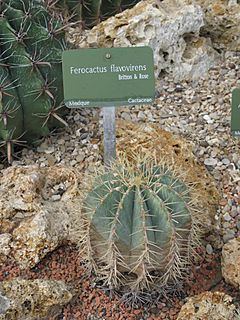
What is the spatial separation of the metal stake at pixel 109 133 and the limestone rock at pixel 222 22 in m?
1.07

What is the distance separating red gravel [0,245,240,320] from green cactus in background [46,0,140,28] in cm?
177

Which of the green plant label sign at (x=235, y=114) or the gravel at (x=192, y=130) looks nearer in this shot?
the green plant label sign at (x=235, y=114)

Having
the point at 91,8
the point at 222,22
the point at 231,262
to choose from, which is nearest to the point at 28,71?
the point at 231,262

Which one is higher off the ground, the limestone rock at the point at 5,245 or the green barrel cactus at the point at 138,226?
the green barrel cactus at the point at 138,226

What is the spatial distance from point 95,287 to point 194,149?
80cm

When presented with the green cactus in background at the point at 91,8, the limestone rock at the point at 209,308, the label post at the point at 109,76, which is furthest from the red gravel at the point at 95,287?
the green cactus in background at the point at 91,8

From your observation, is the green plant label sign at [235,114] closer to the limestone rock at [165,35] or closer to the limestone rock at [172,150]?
the limestone rock at [172,150]

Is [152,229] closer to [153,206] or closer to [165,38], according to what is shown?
[153,206]

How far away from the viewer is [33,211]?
1.91 metres

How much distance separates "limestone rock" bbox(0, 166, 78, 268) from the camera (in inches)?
72.7

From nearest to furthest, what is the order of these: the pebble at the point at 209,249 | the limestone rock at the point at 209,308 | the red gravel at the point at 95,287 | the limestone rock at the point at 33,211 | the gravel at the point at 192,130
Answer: the limestone rock at the point at 209,308 → the red gravel at the point at 95,287 → the limestone rock at the point at 33,211 → the pebble at the point at 209,249 → the gravel at the point at 192,130

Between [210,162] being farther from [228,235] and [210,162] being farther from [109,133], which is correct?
[109,133]

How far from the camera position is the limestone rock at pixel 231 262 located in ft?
5.84

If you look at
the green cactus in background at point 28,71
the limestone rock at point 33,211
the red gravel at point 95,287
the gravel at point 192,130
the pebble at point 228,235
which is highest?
the green cactus in background at point 28,71
